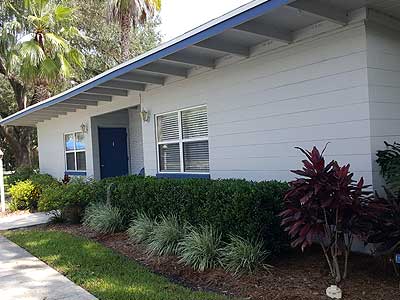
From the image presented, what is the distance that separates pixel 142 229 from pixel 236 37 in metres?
3.70

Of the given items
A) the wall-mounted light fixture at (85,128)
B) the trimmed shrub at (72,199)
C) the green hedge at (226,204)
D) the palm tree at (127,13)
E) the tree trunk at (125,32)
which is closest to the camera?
the green hedge at (226,204)

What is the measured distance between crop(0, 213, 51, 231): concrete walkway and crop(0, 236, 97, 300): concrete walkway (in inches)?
130

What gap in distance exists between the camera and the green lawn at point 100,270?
4289 mm

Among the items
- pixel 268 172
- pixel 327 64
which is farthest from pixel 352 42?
pixel 268 172

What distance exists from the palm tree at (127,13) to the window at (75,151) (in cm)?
452

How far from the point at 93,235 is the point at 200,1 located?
45.1 ft

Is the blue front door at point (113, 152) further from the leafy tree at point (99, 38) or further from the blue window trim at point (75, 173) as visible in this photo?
the leafy tree at point (99, 38)

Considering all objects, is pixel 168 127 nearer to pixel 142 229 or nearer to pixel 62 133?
pixel 142 229

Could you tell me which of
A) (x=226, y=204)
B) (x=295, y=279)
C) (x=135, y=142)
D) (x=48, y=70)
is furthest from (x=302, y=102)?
(x=48, y=70)

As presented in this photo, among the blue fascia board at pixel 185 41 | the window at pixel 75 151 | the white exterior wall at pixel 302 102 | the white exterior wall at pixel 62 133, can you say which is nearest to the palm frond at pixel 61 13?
the white exterior wall at pixel 62 133

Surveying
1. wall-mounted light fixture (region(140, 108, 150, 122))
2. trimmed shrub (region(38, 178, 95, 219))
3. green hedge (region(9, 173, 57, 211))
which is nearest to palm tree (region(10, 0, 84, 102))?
green hedge (region(9, 173, 57, 211))

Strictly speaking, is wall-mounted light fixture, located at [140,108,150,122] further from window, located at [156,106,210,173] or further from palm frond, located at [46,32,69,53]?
palm frond, located at [46,32,69,53]

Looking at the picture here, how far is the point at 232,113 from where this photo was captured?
23.8ft

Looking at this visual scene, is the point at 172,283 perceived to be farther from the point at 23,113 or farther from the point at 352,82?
the point at 23,113
